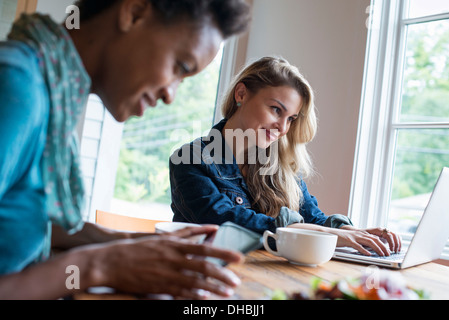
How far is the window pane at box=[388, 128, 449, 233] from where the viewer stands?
2211 mm

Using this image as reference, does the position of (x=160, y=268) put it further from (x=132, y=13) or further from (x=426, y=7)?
(x=426, y=7)

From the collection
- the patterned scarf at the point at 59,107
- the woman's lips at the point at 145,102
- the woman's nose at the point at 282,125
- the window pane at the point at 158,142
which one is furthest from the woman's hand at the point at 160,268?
the window pane at the point at 158,142

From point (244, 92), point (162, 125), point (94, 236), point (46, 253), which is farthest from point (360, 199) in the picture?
point (46, 253)

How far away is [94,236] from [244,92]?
1099mm

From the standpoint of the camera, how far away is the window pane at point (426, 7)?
2.25 metres

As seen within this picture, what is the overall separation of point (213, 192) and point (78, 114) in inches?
31.0

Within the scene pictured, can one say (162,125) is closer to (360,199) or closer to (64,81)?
(360,199)

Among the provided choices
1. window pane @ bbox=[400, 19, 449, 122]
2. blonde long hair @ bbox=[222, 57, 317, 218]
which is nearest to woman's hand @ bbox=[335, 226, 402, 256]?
blonde long hair @ bbox=[222, 57, 317, 218]

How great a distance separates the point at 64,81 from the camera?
0.62 metres

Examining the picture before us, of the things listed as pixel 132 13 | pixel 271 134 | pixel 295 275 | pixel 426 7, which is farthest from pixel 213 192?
pixel 426 7

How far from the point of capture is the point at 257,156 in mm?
1840

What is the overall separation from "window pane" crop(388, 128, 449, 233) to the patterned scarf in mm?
2040

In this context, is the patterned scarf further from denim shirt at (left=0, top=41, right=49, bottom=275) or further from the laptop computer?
the laptop computer

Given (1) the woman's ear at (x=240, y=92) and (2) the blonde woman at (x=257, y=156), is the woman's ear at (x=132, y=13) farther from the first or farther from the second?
(1) the woman's ear at (x=240, y=92)
